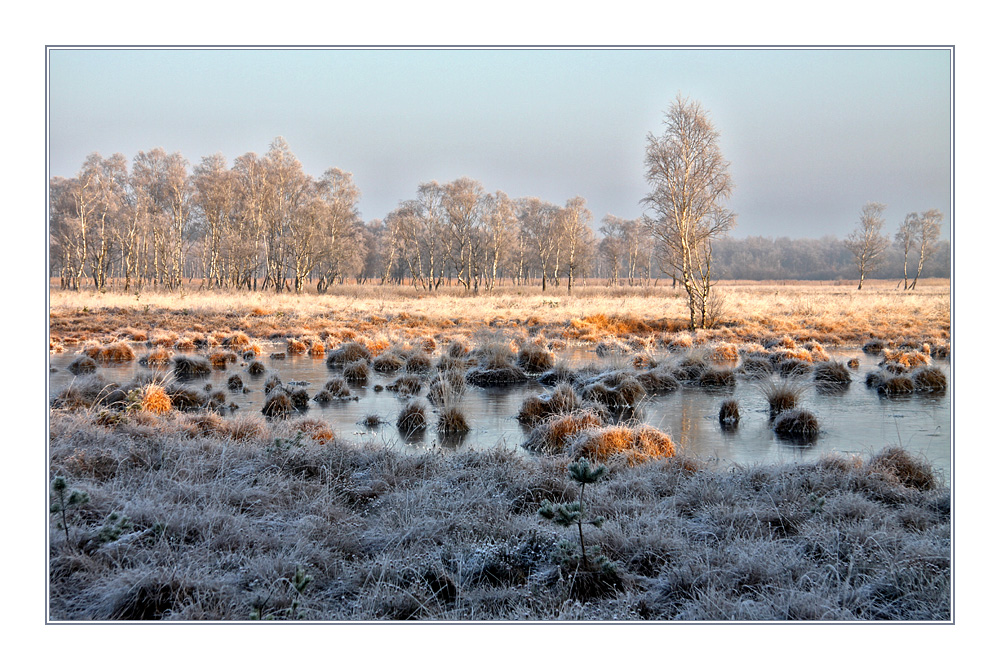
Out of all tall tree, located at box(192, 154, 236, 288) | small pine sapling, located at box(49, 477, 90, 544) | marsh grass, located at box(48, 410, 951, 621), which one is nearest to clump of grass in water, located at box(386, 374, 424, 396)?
marsh grass, located at box(48, 410, 951, 621)

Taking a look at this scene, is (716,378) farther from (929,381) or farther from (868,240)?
(868,240)

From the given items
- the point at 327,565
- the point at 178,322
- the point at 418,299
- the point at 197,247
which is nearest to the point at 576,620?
the point at 327,565

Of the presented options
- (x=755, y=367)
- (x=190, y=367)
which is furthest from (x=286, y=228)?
(x=755, y=367)

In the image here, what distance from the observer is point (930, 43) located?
384 cm

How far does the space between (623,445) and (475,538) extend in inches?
96.9

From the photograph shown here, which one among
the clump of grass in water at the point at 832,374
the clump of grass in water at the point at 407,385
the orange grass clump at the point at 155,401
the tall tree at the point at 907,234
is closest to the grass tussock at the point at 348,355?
the clump of grass in water at the point at 407,385

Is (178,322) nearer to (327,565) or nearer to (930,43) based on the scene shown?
(327,565)

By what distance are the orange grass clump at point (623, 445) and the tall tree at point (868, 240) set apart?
2.88 m

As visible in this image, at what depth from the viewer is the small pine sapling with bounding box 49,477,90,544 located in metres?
3.61

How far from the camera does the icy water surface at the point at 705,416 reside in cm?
645

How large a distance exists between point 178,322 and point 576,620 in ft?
56.9

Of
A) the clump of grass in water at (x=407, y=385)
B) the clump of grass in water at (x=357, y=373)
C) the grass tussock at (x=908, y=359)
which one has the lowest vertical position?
the clump of grass in water at (x=407, y=385)

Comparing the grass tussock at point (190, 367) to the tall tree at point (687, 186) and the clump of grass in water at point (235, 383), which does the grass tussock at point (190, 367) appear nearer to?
the clump of grass in water at point (235, 383)

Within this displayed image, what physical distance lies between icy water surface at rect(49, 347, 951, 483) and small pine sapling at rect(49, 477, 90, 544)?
2.96 meters
